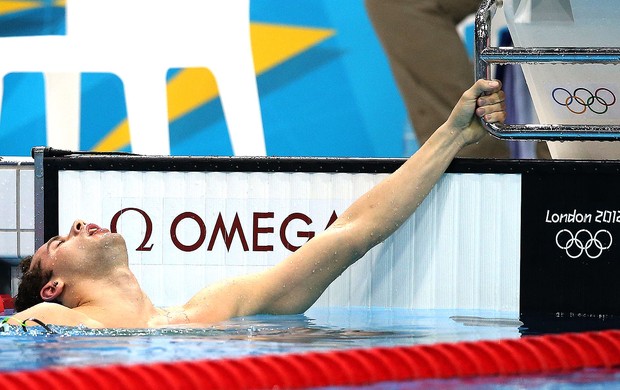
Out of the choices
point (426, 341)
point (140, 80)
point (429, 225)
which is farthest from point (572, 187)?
point (140, 80)

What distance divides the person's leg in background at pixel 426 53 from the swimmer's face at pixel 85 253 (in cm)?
210

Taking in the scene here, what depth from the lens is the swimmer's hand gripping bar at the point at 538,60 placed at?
12.6ft

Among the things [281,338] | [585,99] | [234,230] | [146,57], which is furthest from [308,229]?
[146,57]

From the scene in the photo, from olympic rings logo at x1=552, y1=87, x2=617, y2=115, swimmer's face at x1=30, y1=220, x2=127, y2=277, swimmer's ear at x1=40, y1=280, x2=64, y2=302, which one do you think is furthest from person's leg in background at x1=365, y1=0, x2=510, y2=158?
swimmer's ear at x1=40, y1=280, x2=64, y2=302

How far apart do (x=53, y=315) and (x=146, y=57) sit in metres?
2.46

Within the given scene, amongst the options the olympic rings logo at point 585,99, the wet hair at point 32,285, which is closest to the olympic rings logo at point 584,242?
the olympic rings logo at point 585,99

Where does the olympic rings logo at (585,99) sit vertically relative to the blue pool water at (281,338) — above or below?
above

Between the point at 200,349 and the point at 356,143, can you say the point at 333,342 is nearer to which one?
the point at 200,349

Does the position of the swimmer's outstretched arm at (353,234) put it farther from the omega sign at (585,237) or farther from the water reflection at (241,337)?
the omega sign at (585,237)

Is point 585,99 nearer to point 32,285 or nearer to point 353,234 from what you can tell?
point 353,234

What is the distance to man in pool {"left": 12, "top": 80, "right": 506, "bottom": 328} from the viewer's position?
11.9 feet

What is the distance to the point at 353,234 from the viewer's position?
392 centimetres

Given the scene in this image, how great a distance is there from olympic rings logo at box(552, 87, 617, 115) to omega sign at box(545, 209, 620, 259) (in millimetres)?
395

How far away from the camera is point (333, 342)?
3305 mm
